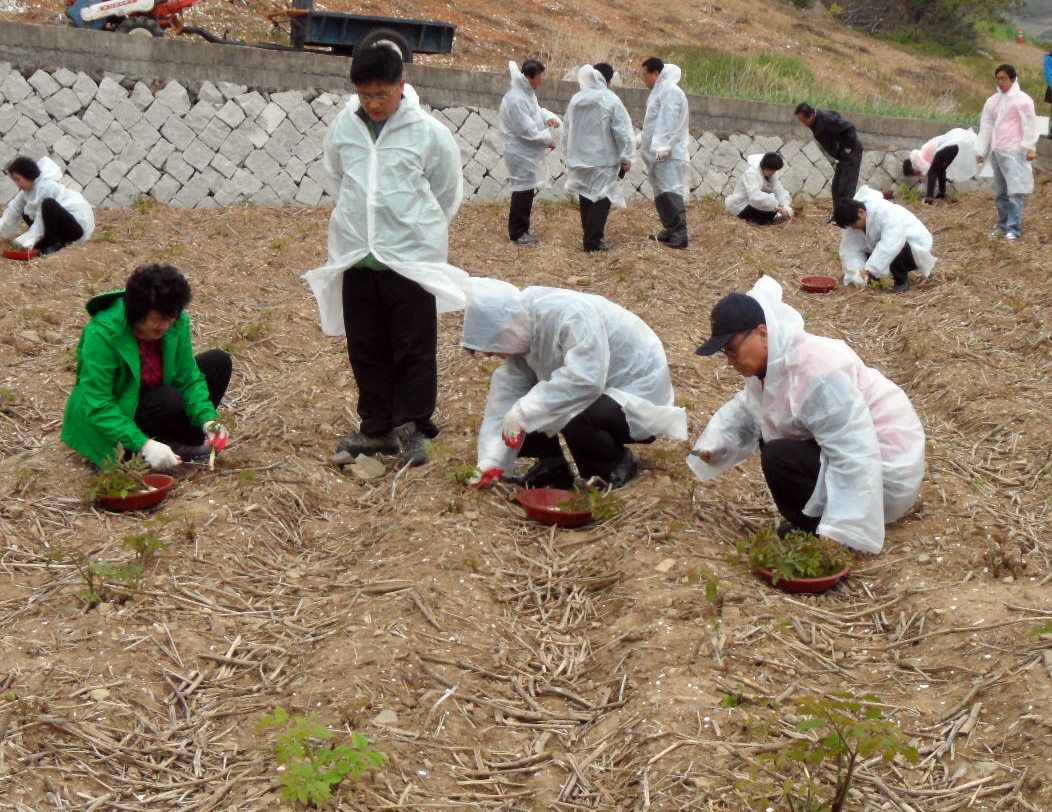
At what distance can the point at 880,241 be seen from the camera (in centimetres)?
818

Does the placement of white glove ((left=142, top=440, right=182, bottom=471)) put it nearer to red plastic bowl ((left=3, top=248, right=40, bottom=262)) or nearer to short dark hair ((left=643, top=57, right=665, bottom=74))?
red plastic bowl ((left=3, top=248, right=40, bottom=262))

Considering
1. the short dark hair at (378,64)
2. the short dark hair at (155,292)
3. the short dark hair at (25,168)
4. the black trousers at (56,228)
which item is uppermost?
the short dark hair at (378,64)

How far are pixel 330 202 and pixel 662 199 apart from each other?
2894 millimetres

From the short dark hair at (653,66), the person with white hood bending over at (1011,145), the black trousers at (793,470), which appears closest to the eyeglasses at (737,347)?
the black trousers at (793,470)

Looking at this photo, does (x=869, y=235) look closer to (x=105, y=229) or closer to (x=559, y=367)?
(x=559, y=367)

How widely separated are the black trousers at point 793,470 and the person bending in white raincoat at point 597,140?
5512 millimetres

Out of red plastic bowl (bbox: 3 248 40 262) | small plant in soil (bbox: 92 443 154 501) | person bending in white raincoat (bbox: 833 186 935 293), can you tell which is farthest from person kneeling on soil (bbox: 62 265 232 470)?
person bending in white raincoat (bbox: 833 186 935 293)

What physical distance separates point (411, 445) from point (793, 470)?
176 centimetres

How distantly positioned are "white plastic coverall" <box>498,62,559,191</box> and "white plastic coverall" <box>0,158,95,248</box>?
3124 millimetres

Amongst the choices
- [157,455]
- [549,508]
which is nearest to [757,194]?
[549,508]

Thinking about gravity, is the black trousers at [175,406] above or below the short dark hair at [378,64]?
below

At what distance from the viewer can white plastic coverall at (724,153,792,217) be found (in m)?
10.7

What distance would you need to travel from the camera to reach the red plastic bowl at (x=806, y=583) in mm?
3706

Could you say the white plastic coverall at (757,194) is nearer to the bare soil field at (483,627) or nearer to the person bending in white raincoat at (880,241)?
the person bending in white raincoat at (880,241)
